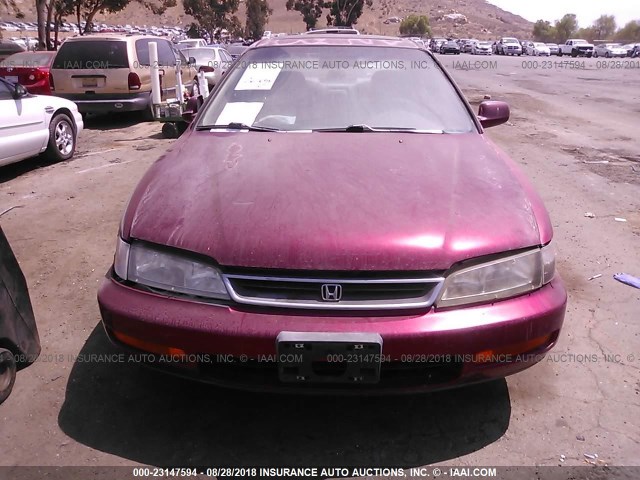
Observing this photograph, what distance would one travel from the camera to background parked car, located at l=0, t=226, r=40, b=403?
264 centimetres

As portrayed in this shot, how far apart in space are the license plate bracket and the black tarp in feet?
4.93

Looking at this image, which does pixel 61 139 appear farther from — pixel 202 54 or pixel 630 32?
pixel 630 32

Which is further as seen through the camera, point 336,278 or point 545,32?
point 545,32

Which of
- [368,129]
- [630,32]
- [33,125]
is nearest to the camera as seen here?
[368,129]

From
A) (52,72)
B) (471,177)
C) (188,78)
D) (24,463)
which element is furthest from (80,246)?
(188,78)

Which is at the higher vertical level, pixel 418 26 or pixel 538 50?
pixel 418 26

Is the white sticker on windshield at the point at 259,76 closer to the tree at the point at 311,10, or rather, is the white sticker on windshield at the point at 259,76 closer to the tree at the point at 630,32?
the tree at the point at 311,10

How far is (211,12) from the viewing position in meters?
56.6

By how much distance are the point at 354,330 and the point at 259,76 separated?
2.23m

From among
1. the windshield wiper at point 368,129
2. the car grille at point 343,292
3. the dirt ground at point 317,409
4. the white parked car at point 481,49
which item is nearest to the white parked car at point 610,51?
the white parked car at point 481,49

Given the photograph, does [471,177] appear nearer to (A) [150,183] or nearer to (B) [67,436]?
(A) [150,183]

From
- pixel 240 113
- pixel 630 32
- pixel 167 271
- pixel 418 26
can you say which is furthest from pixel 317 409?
pixel 630 32

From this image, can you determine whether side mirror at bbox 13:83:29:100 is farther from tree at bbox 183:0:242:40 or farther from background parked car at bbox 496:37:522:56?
tree at bbox 183:0:242:40

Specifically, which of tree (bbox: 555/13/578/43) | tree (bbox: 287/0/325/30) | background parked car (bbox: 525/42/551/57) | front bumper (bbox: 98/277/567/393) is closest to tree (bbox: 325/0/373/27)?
tree (bbox: 287/0/325/30)
